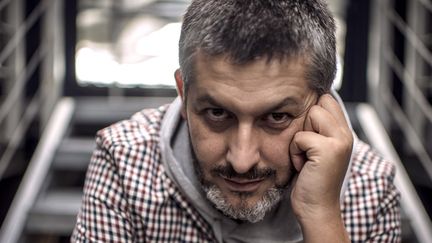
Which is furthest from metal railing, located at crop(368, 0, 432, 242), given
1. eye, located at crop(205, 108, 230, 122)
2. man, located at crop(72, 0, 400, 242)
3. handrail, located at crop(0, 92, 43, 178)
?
eye, located at crop(205, 108, 230, 122)

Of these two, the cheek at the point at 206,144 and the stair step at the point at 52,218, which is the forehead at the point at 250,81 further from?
the stair step at the point at 52,218

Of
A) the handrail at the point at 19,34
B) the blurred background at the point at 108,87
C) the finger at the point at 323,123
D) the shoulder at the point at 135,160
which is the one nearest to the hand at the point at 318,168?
the finger at the point at 323,123

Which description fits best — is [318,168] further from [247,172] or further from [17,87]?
[17,87]

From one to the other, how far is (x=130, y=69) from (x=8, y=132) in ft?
2.49

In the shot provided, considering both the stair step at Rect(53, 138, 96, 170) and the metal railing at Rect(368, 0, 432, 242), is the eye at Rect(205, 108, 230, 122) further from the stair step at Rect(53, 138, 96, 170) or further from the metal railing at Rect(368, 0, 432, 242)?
the stair step at Rect(53, 138, 96, 170)

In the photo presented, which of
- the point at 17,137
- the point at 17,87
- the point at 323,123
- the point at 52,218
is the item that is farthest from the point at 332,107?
the point at 17,137

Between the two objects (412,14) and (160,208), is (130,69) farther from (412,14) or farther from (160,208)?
(160,208)

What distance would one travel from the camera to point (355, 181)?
1.39 m

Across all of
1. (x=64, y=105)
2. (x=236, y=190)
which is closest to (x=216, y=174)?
(x=236, y=190)

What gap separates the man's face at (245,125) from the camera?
1.11 m

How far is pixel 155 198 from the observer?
4.45 feet

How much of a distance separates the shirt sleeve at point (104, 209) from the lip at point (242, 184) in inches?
10.4

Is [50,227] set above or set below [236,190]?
below

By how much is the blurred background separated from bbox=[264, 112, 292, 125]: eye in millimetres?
1257
